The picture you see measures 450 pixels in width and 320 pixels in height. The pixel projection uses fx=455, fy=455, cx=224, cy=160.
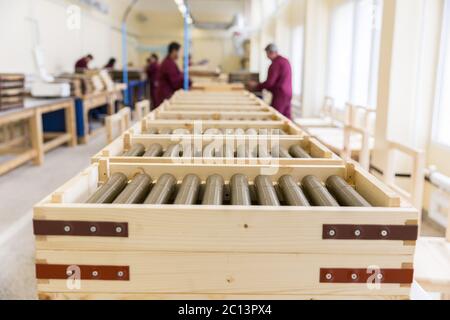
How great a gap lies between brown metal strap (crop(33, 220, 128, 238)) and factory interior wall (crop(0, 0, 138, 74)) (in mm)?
6499

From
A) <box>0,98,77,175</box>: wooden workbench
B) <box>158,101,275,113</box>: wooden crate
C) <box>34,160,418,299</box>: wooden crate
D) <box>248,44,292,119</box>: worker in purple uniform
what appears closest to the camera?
<box>34,160,418,299</box>: wooden crate

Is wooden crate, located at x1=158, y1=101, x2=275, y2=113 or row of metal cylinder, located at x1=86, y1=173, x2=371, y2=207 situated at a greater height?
wooden crate, located at x1=158, y1=101, x2=275, y2=113

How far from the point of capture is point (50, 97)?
6.52 m

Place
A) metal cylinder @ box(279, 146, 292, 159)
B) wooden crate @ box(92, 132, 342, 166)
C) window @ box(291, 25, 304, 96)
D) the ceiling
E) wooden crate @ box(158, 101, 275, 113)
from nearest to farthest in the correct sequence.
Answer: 1. metal cylinder @ box(279, 146, 292, 159)
2. wooden crate @ box(92, 132, 342, 166)
3. wooden crate @ box(158, 101, 275, 113)
4. window @ box(291, 25, 304, 96)
5. the ceiling

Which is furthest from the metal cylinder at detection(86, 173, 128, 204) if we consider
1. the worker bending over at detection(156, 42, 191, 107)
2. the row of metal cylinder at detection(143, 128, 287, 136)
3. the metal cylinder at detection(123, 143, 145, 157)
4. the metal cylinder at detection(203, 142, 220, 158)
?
the worker bending over at detection(156, 42, 191, 107)

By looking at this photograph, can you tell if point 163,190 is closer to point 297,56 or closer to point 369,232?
point 369,232

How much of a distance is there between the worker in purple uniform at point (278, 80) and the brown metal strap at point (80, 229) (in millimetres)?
4566

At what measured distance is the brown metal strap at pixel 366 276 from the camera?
1.29 meters

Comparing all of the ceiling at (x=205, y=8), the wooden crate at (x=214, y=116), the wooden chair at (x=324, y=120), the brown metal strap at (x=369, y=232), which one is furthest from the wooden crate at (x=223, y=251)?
the ceiling at (x=205, y=8)

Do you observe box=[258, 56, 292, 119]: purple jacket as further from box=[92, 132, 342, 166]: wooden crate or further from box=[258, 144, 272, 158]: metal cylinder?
box=[258, 144, 272, 158]: metal cylinder

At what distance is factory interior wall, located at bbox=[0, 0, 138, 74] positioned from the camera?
718 cm

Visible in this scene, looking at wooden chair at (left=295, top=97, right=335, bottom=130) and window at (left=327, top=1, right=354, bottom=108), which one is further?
window at (left=327, top=1, right=354, bottom=108)

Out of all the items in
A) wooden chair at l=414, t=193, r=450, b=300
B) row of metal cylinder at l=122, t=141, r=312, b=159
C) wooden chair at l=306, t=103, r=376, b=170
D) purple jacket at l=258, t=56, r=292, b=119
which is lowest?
wooden chair at l=414, t=193, r=450, b=300

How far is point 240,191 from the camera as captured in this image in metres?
1.59
